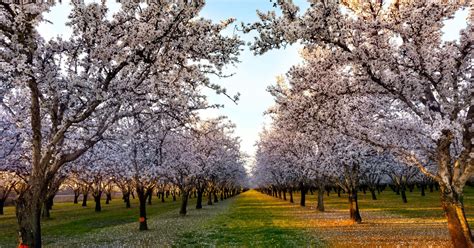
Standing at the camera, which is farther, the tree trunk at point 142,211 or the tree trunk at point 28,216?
the tree trunk at point 142,211

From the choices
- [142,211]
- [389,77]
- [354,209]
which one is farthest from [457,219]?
[142,211]

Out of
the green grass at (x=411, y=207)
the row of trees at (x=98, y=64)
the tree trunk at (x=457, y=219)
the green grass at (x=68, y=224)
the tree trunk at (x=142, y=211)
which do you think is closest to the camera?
the row of trees at (x=98, y=64)

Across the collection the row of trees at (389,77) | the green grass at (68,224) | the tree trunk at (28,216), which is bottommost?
the green grass at (68,224)

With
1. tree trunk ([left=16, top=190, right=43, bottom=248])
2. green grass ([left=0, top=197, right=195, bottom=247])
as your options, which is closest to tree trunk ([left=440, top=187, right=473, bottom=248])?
tree trunk ([left=16, top=190, right=43, bottom=248])

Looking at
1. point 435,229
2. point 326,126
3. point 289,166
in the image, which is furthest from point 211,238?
point 289,166

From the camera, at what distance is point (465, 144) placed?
15.3 m

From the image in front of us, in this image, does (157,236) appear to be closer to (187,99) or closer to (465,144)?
(187,99)

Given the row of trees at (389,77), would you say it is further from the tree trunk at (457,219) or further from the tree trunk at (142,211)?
the tree trunk at (142,211)

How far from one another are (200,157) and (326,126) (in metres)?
36.2

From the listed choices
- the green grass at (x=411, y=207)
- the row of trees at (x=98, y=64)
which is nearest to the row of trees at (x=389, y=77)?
the row of trees at (x=98, y=64)

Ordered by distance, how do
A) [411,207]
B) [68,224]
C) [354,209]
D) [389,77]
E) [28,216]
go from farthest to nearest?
[411,207]
[68,224]
[354,209]
[389,77]
[28,216]

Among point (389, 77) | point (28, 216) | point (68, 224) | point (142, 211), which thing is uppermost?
point (389, 77)

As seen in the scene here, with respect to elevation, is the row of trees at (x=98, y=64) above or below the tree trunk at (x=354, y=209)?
above

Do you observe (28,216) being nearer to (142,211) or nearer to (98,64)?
(98,64)
